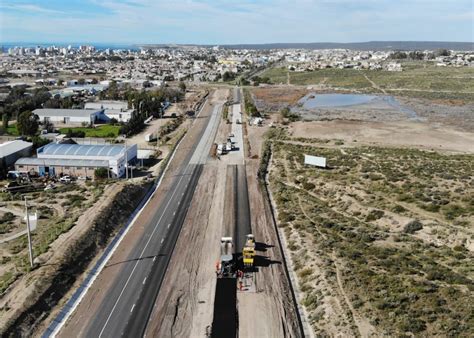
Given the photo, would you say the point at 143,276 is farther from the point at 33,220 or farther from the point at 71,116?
the point at 71,116

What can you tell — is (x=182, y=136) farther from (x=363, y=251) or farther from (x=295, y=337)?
(x=295, y=337)

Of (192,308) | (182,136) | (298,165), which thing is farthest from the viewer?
(182,136)

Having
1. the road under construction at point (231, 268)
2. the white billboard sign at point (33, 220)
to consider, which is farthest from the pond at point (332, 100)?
the white billboard sign at point (33, 220)

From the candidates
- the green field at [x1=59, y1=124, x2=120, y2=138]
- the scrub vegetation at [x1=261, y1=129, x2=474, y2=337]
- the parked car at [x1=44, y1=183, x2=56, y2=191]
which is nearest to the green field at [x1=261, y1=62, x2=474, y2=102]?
the scrub vegetation at [x1=261, y1=129, x2=474, y2=337]

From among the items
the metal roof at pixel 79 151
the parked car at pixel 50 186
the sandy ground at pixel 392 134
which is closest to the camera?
the parked car at pixel 50 186

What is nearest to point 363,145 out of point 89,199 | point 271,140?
point 271,140

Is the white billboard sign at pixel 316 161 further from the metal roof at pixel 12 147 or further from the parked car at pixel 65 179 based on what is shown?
the metal roof at pixel 12 147

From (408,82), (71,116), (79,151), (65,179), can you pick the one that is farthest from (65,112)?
(408,82)

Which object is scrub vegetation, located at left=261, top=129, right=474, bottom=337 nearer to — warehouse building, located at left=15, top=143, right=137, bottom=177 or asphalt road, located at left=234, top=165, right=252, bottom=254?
asphalt road, located at left=234, top=165, right=252, bottom=254
